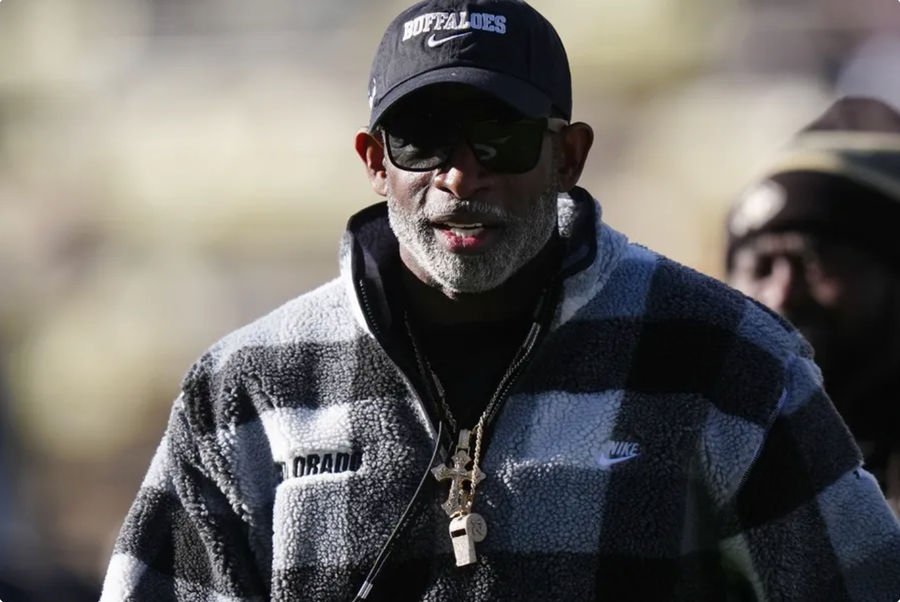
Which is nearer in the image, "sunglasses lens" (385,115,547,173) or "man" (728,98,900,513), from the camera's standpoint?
"sunglasses lens" (385,115,547,173)

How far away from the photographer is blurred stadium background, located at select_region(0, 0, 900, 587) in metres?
3.45

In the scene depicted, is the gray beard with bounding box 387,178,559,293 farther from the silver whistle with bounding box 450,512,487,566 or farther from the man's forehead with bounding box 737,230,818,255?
the man's forehead with bounding box 737,230,818,255

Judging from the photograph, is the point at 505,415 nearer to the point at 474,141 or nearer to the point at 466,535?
the point at 466,535

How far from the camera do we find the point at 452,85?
6.20 ft

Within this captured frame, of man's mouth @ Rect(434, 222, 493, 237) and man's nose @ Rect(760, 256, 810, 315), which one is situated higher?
man's mouth @ Rect(434, 222, 493, 237)

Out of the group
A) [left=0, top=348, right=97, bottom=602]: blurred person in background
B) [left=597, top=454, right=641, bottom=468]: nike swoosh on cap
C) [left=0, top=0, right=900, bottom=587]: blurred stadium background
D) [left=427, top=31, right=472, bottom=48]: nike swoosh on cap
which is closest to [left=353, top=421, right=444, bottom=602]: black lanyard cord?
[left=597, top=454, right=641, bottom=468]: nike swoosh on cap

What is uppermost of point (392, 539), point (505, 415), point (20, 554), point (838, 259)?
point (838, 259)

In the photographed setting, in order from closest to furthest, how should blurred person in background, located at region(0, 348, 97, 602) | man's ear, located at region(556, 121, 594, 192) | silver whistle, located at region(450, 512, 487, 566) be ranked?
silver whistle, located at region(450, 512, 487, 566)
man's ear, located at region(556, 121, 594, 192)
blurred person in background, located at region(0, 348, 97, 602)

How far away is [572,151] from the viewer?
199 cm

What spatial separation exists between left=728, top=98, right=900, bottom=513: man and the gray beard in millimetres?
1565

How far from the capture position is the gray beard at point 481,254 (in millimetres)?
1882

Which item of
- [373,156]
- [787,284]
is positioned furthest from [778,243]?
[373,156]

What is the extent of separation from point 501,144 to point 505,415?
0.32 meters

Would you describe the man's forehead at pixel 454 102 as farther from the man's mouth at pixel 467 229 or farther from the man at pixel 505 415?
the man's mouth at pixel 467 229
